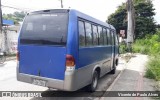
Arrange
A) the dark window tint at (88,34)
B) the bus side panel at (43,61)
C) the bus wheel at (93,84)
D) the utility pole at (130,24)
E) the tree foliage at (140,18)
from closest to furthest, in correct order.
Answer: the bus side panel at (43,61)
the dark window tint at (88,34)
the bus wheel at (93,84)
the utility pole at (130,24)
the tree foliage at (140,18)

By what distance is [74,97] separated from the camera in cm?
701

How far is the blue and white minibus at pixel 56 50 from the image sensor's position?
5.77m

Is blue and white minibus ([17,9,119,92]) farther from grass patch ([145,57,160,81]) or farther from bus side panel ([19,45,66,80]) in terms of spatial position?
grass patch ([145,57,160,81])

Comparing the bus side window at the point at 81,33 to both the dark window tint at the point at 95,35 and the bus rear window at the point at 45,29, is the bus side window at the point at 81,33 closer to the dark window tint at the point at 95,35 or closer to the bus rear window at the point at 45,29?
the bus rear window at the point at 45,29

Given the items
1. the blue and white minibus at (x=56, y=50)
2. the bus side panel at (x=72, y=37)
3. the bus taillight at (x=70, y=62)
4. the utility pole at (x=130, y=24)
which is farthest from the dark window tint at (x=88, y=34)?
the utility pole at (x=130, y=24)

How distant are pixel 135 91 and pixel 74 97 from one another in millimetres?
2337

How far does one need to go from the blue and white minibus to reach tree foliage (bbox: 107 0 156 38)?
121ft

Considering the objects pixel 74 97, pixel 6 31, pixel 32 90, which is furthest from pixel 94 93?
pixel 6 31

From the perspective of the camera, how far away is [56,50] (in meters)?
5.87

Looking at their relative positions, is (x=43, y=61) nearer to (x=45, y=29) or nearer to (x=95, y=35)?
(x=45, y=29)

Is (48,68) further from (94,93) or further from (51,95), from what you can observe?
(94,93)

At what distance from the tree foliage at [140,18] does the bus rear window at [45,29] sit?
37.5 metres

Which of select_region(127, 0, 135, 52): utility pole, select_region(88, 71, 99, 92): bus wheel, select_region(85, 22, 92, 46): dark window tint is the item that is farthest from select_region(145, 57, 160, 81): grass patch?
select_region(127, 0, 135, 52): utility pole

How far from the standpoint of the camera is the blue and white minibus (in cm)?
577
